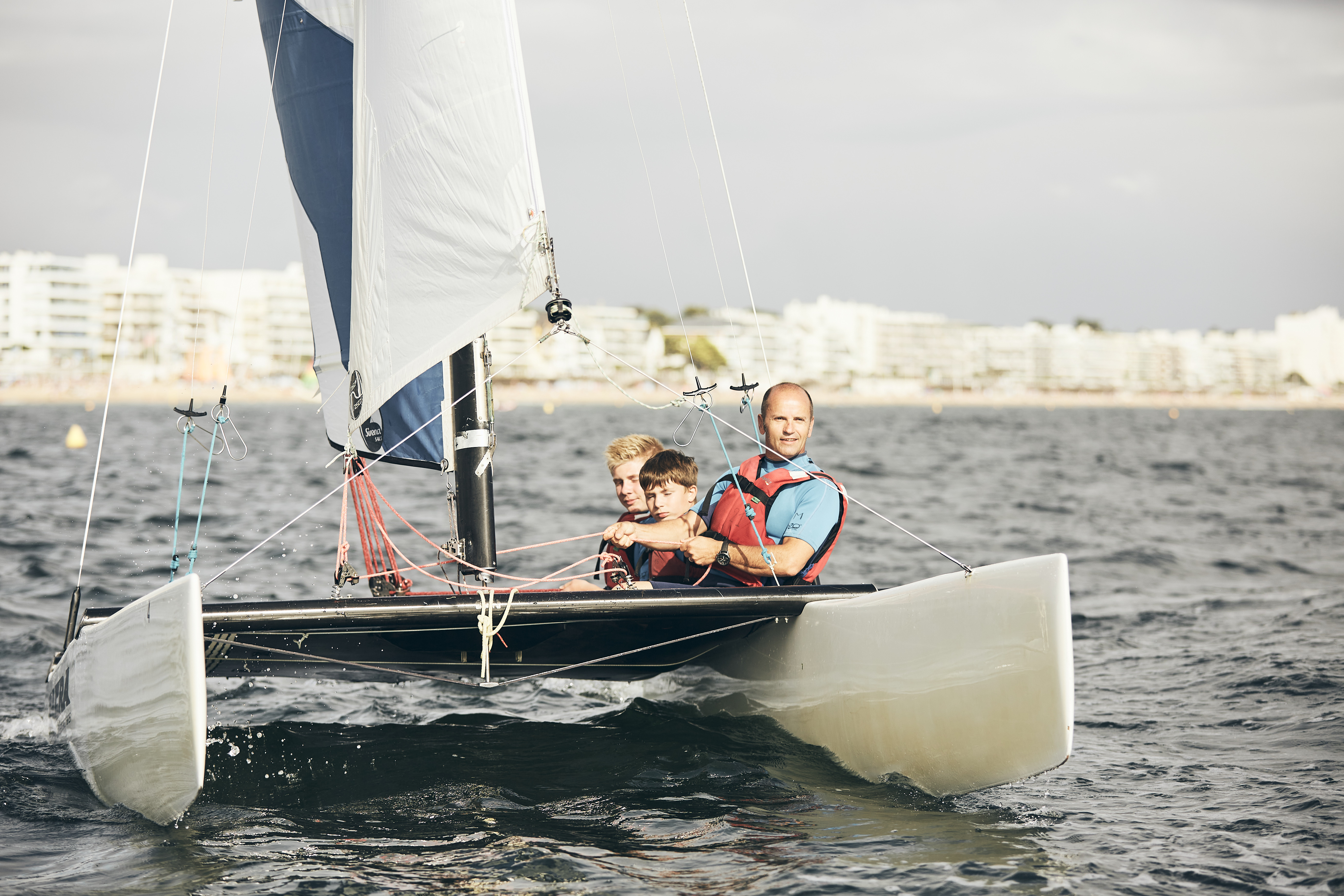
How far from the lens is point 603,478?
611 inches

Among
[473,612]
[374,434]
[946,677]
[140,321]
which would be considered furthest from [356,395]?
[140,321]

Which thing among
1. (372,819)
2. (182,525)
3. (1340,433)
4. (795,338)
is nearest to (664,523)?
(372,819)

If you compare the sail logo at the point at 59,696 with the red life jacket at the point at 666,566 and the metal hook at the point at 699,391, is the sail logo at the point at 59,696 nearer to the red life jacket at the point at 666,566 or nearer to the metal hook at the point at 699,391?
the red life jacket at the point at 666,566

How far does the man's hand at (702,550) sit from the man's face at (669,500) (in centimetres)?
10

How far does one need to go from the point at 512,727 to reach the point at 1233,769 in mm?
2297

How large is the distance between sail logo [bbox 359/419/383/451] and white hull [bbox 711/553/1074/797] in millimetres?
1654

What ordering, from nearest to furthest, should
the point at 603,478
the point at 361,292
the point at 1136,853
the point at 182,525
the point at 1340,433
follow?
the point at 1136,853, the point at 361,292, the point at 182,525, the point at 603,478, the point at 1340,433

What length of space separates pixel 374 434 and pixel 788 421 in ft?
5.41

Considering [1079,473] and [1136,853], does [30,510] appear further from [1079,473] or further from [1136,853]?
[1079,473]

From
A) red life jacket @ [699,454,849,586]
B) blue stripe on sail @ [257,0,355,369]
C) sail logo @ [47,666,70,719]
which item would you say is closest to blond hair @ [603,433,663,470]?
red life jacket @ [699,454,849,586]

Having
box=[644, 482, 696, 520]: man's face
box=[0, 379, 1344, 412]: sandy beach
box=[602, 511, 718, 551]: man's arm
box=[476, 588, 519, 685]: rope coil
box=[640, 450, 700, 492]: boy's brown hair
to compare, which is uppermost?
box=[0, 379, 1344, 412]: sandy beach

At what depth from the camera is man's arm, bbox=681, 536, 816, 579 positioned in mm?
3391

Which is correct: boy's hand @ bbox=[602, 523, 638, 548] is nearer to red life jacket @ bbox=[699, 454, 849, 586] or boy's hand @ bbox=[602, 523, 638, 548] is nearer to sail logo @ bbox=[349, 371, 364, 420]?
red life jacket @ bbox=[699, 454, 849, 586]

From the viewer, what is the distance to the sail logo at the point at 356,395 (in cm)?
364
